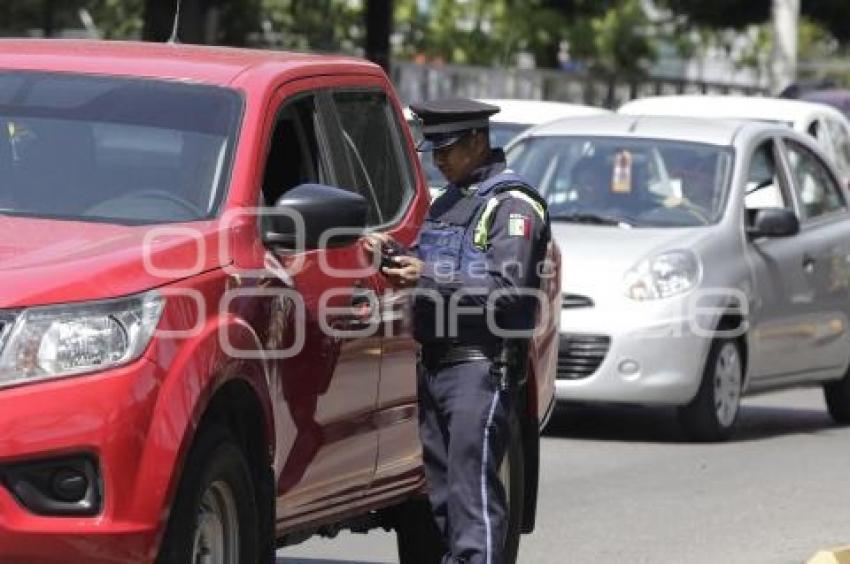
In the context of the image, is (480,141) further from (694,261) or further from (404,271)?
(694,261)

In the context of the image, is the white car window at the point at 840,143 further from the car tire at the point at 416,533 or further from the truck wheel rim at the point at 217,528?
the truck wheel rim at the point at 217,528

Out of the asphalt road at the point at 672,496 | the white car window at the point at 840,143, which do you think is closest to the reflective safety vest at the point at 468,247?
the asphalt road at the point at 672,496

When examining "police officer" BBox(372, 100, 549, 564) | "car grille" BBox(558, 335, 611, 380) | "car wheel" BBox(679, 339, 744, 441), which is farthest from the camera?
"car wheel" BBox(679, 339, 744, 441)

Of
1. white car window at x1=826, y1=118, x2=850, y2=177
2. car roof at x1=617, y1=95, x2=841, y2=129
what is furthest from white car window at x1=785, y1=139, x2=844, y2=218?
white car window at x1=826, y1=118, x2=850, y2=177

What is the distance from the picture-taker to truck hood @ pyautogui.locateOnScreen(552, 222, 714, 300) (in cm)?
1260

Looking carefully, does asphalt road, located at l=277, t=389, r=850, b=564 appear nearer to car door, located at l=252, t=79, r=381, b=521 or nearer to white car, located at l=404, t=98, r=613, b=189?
car door, located at l=252, t=79, r=381, b=521

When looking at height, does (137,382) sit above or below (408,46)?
above

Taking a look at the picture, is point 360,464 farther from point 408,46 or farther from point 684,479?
point 408,46

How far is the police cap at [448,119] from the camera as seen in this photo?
6676 mm

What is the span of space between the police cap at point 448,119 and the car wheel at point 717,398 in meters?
6.17

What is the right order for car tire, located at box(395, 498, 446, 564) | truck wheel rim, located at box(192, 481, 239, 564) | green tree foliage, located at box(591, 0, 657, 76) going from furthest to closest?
1. green tree foliage, located at box(591, 0, 657, 76)
2. car tire, located at box(395, 498, 446, 564)
3. truck wheel rim, located at box(192, 481, 239, 564)

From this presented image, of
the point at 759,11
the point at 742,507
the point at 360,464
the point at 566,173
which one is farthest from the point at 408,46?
the point at 360,464

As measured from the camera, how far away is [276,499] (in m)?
6.55

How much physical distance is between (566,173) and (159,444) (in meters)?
8.36
